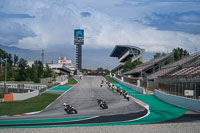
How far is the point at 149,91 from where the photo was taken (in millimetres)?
48625

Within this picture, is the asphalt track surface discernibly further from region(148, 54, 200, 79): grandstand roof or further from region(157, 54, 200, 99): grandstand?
region(148, 54, 200, 79): grandstand roof

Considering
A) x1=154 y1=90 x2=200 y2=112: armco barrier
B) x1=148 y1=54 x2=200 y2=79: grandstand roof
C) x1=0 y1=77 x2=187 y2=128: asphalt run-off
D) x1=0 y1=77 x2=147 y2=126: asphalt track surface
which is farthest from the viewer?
x1=148 y1=54 x2=200 y2=79: grandstand roof

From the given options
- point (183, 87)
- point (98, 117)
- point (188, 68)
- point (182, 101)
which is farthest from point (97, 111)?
point (188, 68)

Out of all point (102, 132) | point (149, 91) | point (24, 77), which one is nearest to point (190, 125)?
point (102, 132)

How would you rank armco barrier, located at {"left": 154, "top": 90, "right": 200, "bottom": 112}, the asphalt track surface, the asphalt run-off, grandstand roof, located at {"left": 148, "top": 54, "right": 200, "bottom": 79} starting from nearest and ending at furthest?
the asphalt run-off < the asphalt track surface < armco barrier, located at {"left": 154, "top": 90, "right": 200, "bottom": 112} < grandstand roof, located at {"left": 148, "top": 54, "right": 200, "bottom": 79}

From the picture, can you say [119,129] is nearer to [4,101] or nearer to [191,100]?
[191,100]

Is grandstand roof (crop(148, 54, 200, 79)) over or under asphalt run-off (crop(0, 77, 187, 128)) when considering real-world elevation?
over

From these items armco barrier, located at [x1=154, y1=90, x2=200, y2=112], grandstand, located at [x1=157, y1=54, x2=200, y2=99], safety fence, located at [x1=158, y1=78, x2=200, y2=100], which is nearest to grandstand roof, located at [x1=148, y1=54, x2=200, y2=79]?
grandstand, located at [x1=157, y1=54, x2=200, y2=99]

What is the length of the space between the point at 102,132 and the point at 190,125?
4.72 meters

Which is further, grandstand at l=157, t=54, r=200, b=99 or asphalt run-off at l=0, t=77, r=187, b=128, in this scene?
grandstand at l=157, t=54, r=200, b=99

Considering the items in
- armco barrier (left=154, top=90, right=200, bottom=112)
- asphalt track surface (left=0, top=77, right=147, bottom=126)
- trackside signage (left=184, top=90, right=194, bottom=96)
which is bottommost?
asphalt track surface (left=0, top=77, right=147, bottom=126)

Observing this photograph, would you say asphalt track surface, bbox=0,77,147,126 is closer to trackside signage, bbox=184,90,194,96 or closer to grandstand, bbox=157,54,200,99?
trackside signage, bbox=184,90,194,96

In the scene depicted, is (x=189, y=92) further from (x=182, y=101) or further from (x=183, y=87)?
(x=183, y=87)

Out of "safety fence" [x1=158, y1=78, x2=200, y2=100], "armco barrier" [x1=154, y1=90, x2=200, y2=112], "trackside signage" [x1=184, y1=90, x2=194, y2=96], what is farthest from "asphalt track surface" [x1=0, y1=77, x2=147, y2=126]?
"safety fence" [x1=158, y1=78, x2=200, y2=100]
